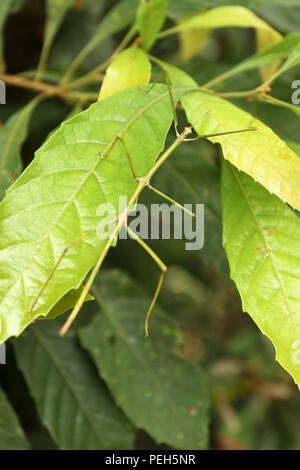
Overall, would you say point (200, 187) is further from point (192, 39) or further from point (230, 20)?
point (192, 39)

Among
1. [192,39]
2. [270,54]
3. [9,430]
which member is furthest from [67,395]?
[192,39]

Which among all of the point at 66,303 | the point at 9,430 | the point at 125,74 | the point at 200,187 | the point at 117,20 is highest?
the point at 117,20

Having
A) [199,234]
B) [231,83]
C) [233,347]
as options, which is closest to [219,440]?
[233,347]

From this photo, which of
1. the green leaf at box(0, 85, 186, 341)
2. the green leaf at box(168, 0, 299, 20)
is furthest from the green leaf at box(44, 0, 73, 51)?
the green leaf at box(0, 85, 186, 341)

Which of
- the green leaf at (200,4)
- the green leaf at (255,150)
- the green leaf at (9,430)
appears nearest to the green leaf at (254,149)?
the green leaf at (255,150)

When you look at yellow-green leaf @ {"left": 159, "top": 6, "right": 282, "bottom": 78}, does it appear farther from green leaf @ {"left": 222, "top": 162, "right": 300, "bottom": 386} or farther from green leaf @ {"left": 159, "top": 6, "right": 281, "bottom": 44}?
green leaf @ {"left": 222, "top": 162, "right": 300, "bottom": 386}

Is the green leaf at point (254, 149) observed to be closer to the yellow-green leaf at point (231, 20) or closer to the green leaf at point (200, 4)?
the yellow-green leaf at point (231, 20)

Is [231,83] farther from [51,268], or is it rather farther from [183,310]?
[183,310]
